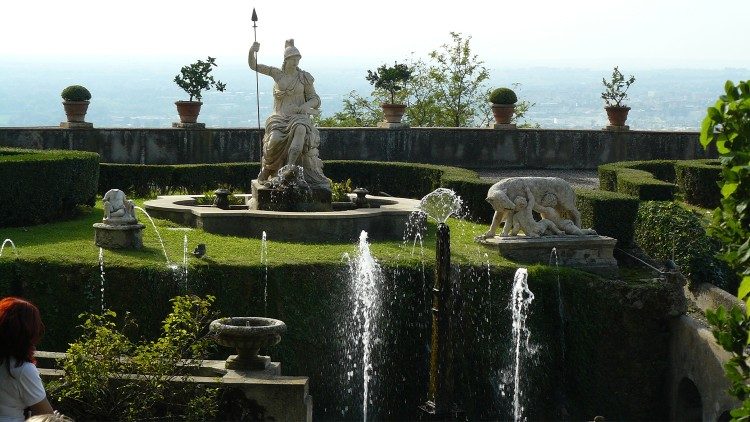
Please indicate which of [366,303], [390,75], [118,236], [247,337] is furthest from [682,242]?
[390,75]

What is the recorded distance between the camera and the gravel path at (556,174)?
1099 inches

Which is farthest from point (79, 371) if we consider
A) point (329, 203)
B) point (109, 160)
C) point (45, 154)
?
point (109, 160)

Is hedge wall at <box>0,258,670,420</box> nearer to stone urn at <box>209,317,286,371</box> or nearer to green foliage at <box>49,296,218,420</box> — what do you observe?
stone urn at <box>209,317,286,371</box>

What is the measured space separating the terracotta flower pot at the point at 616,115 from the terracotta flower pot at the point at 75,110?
1203cm

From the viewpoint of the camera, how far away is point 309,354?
1641cm

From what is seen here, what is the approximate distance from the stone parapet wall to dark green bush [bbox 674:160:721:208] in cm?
504

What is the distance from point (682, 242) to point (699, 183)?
5.99 meters

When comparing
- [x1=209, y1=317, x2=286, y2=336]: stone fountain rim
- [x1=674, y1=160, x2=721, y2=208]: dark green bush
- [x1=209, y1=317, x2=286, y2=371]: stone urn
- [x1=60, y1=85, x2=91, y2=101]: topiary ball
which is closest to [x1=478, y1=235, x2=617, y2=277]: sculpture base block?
[x1=209, y1=317, x2=286, y2=371]: stone urn

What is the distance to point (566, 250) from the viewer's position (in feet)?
59.7

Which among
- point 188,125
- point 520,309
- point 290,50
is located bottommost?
point 520,309

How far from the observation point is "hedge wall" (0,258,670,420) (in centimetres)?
1602

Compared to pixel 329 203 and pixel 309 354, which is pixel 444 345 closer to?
pixel 309 354

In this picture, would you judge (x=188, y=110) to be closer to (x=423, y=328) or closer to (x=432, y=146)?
(x=432, y=146)

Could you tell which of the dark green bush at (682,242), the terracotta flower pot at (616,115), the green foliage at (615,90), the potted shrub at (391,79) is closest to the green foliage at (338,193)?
the dark green bush at (682,242)
